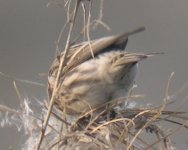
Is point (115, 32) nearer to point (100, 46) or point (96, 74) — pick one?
point (96, 74)

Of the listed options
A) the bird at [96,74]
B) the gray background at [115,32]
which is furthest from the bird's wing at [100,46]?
the gray background at [115,32]

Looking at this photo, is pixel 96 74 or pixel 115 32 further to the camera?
pixel 115 32

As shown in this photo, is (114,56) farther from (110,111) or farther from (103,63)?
(110,111)

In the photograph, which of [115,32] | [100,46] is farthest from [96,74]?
[115,32]

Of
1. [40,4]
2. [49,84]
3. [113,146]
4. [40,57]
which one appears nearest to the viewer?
[113,146]

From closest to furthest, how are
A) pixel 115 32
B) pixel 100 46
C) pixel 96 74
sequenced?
pixel 100 46
pixel 96 74
pixel 115 32

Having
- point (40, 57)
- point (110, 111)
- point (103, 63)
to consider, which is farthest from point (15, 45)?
point (110, 111)
